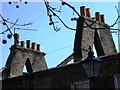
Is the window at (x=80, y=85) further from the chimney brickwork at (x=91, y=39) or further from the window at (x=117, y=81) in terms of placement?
the chimney brickwork at (x=91, y=39)

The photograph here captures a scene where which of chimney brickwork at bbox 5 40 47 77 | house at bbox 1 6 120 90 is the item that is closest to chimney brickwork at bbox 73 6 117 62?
house at bbox 1 6 120 90

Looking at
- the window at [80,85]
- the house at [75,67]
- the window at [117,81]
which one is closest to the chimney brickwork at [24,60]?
the house at [75,67]

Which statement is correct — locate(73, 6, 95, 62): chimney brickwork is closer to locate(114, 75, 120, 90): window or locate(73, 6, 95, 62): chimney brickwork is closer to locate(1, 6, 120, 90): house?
locate(1, 6, 120, 90): house

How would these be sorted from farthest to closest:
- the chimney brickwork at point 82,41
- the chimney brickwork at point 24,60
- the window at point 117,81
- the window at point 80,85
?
the chimney brickwork at point 24,60 < the chimney brickwork at point 82,41 < the window at point 80,85 < the window at point 117,81

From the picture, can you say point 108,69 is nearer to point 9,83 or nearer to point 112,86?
point 112,86

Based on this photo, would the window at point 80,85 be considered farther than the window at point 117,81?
Yes

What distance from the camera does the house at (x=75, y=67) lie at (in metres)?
15.6

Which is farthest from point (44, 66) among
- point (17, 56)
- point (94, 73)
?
point (94, 73)

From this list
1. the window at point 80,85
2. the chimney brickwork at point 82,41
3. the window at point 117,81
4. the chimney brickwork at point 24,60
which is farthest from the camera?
the chimney brickwork at point 24,60

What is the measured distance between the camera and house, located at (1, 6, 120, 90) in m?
15.6

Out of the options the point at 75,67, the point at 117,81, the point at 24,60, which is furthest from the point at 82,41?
the point at 117,81

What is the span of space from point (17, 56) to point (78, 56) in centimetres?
366

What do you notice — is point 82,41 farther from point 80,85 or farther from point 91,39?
point 80,85

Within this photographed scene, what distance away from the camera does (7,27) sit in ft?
23.5
